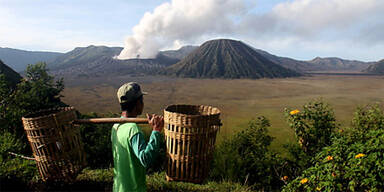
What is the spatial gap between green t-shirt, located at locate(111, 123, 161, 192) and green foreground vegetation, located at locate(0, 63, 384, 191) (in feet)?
5.06

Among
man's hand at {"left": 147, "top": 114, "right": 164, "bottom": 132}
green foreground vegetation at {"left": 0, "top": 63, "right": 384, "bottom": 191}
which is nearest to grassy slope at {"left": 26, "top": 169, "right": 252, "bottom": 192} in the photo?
green foreground vegetation at {"left": 0, "top": 63, "right": 384, "bottom": 191}

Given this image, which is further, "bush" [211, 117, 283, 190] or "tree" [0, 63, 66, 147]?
"bush" [211, 117, 283, 190]

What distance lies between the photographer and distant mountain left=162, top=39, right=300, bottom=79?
7838 cm

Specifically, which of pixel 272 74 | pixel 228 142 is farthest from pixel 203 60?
pixel 228 142

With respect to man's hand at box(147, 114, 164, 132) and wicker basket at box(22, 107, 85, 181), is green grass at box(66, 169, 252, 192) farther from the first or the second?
man's hand at box(147, 114, 164, 132)

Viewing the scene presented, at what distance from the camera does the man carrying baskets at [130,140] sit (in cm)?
190

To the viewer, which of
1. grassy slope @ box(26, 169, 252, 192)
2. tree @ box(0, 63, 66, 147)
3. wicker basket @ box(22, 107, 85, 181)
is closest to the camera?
wicker basket @ box(22, 107, 85, 181)

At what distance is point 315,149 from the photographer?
457 centimetres

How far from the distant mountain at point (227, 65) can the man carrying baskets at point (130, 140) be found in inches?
2919

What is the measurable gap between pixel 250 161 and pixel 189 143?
3886 millimetres

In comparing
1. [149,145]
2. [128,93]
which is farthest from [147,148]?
[128,93]

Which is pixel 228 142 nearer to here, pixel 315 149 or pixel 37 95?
pixel 315 149

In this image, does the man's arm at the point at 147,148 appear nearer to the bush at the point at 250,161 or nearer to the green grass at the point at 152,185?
the green grass at the point at 152,185

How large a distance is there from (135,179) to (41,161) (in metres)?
1.03
